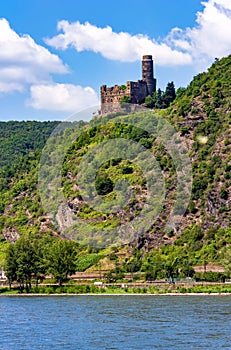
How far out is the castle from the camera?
188000 mm

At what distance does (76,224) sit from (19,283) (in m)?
30.8

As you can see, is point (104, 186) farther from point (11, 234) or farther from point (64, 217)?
point (11, 234)

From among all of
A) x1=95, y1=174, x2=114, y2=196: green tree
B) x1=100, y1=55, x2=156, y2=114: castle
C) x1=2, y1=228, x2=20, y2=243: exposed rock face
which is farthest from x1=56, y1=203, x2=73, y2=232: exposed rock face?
x1=100, y1=55, x2=156, y2=114: castle

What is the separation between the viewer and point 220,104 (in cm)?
16675

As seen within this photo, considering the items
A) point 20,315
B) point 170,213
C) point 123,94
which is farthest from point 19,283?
point 123,94

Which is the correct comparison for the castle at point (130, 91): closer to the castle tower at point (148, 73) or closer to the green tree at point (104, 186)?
the castle tower at point (148, 73)

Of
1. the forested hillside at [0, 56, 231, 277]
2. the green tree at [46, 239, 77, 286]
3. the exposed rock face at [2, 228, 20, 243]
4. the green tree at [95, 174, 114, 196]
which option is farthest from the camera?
the exposed rock face at [2, 228, 20, 243]

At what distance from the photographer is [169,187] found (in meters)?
151

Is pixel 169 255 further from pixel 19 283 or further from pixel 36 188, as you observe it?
pixel 36 188

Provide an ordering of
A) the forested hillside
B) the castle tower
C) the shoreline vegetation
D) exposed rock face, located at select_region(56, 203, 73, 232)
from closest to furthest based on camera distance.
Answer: the shoreline vegetation
the forested hillside
exposed rock face, located at select_region(56, 203, 73, 232)
the castle tower

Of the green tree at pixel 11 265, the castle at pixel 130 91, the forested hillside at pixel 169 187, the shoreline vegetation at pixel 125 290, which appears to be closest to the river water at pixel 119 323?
the shoreline vegetation at pixel 125 290

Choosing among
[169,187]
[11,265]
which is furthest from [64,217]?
[11,265]

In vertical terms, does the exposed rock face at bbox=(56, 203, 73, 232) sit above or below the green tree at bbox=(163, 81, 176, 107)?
below

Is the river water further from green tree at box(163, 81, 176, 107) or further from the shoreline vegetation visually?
green tree at box(163, 81, 176, 107)
